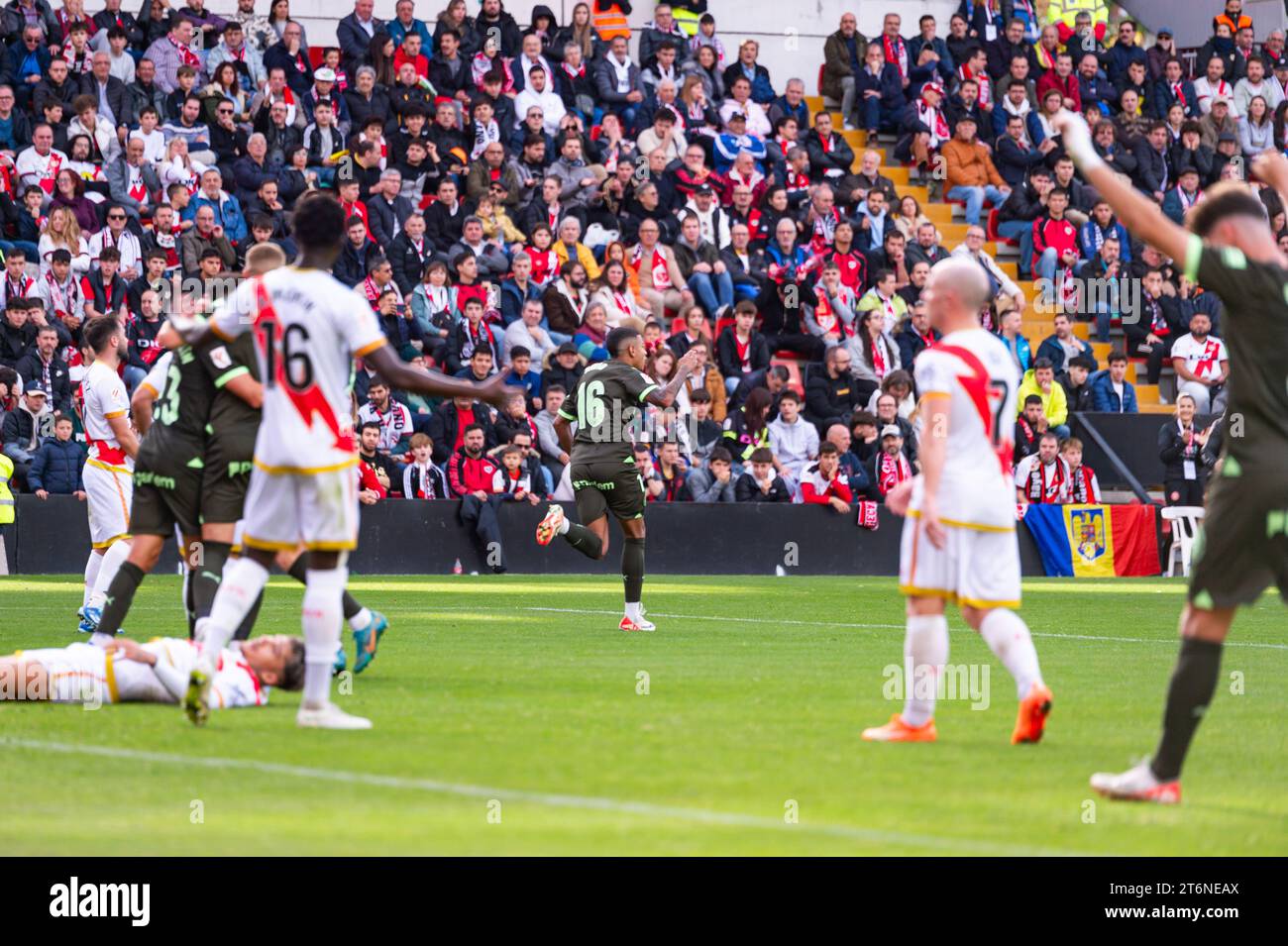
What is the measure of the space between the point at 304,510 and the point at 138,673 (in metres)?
1.79

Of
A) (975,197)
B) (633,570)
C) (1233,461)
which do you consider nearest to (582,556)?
(633,570)

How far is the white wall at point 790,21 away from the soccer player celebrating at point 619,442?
61.2 feet

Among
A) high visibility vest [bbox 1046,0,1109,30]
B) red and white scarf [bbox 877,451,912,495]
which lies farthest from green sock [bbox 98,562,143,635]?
high visibility vest [bbox 1046,0,1109,30]

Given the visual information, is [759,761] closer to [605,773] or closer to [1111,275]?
[605,773]

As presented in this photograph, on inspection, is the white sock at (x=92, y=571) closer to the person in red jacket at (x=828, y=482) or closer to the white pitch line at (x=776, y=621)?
the white pitch line at (x=776, y=621)

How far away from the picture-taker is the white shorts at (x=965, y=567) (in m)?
9.30

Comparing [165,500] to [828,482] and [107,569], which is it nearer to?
[107,569]

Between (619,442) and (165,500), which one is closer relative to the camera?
(165,500)

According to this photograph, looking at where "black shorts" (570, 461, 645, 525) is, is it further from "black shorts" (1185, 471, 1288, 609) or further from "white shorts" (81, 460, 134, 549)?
"black shorts" (1185, 471, 1288, 609)

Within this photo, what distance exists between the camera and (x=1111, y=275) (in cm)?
3266

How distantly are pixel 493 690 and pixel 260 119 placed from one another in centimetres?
1810

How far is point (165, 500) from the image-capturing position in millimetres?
11992

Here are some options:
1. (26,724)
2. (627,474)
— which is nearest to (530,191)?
(627,474)

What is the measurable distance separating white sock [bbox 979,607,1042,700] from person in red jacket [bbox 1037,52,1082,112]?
27.9m
